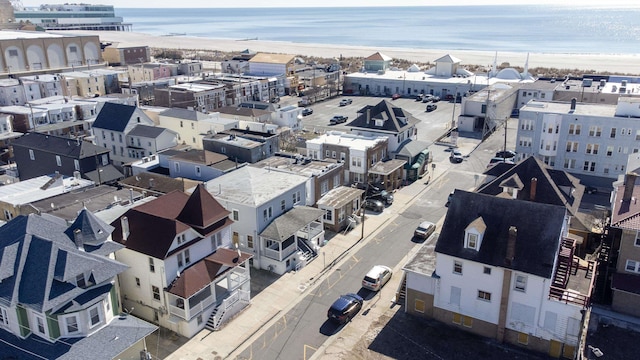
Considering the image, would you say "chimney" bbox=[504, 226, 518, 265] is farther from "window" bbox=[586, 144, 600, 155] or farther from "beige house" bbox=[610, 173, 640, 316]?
"window" bbox=[586, 144, 600, 155]

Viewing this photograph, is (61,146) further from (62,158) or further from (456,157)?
(456,157)

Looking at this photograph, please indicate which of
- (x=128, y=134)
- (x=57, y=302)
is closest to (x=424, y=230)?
(x=57, y=302)

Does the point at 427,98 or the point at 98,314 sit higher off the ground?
the point at 427,98

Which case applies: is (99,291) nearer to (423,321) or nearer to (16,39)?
(423,321)

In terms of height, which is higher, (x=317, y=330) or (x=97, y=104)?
(x=97, y=104)

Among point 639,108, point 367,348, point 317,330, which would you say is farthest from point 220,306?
point 639,108
